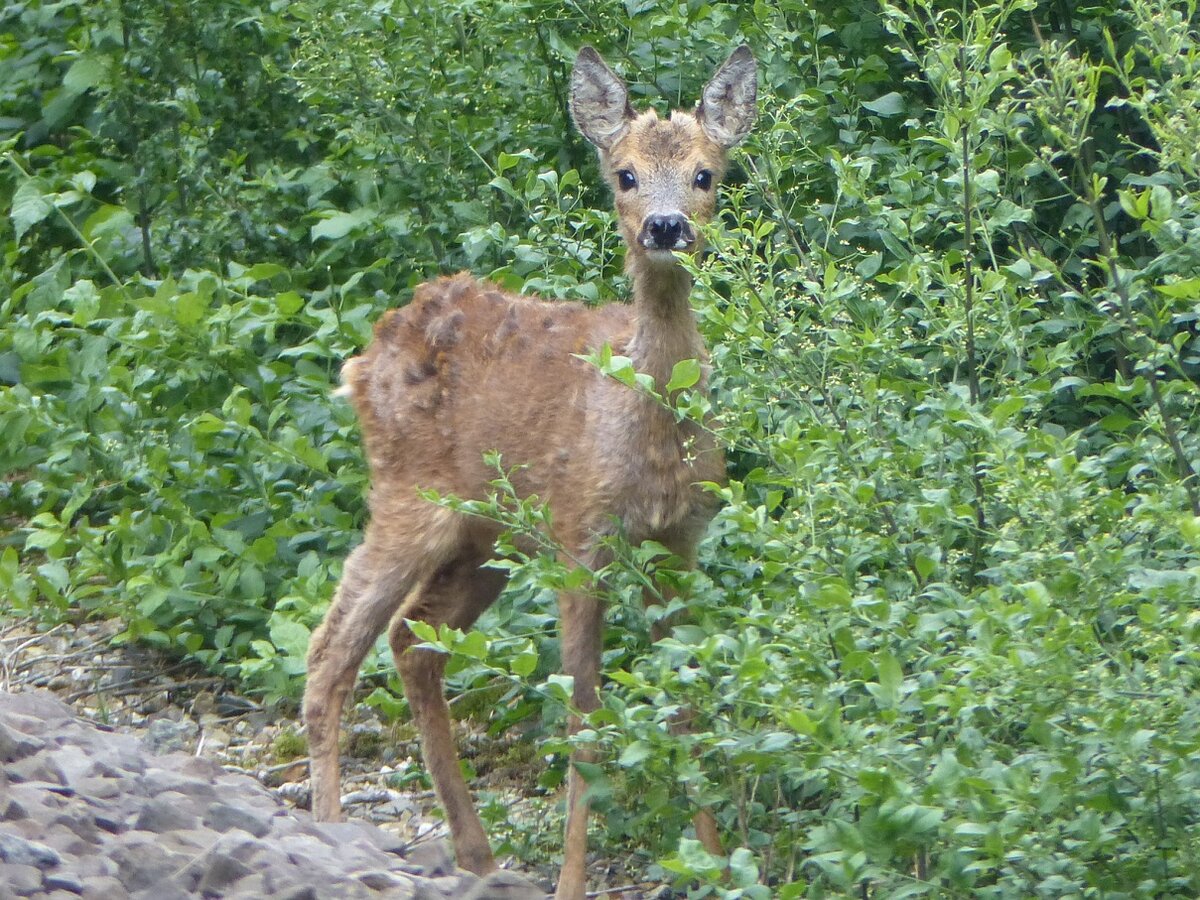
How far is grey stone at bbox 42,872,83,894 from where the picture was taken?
4.12 meters

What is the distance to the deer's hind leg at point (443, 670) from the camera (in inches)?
243

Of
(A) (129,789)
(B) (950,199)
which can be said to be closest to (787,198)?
(B) (950,199)

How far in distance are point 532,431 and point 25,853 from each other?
2533 millimetres

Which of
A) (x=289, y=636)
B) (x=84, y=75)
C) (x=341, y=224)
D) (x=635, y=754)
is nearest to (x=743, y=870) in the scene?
(x=635, y=754)

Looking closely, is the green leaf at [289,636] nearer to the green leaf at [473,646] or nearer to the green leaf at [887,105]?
the green leaf at [473,646]

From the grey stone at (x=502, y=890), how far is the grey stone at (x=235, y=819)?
1.79 ft

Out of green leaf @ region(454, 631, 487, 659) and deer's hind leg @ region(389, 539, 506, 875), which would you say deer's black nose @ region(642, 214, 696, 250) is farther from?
green leaf @ region(454, 631, 487, 659)

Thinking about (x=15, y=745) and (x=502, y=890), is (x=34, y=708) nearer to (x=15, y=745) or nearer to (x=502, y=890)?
(x=15, y=745)

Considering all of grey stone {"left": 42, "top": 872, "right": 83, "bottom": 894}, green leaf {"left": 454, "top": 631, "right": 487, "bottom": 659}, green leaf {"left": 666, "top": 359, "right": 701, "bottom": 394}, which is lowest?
grey stone {"left": 42, "top": 872, "right": 83, "bottom": 894}

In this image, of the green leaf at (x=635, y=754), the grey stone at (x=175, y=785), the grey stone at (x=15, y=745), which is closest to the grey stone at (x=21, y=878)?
the grey stone at (x=175, y=785)

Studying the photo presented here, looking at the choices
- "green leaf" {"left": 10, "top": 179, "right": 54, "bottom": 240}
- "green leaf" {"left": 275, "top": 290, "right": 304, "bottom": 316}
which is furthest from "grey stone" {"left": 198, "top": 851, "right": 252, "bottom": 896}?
"green leaf" {"left": 10, "top": 179, "right": 54, "bottom": 240}

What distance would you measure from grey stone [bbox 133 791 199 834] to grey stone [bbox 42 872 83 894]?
1.65 ft

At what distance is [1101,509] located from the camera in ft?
15.0

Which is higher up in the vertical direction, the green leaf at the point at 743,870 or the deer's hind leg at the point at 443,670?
the green leaf at the point at 743,870
